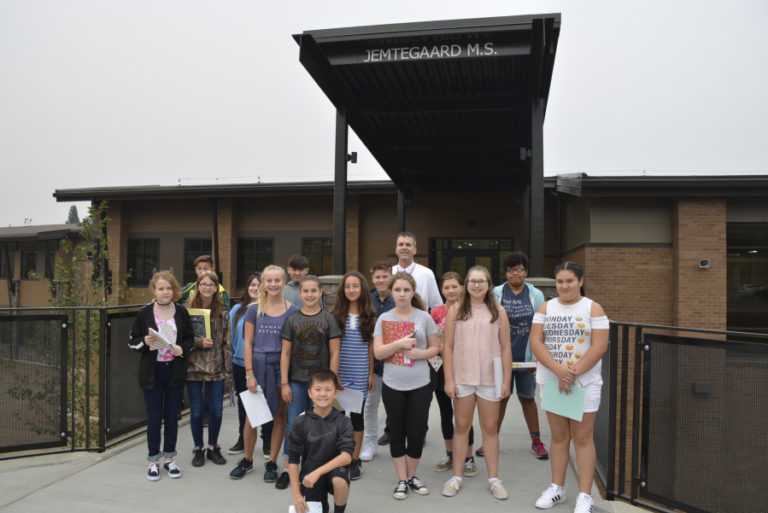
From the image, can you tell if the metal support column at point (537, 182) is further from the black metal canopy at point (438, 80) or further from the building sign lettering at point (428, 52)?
the building sign lettering at point (428, 52)

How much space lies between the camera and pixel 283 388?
4074 mm

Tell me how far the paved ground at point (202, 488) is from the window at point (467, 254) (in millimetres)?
10695

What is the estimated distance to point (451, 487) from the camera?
4.01 metres

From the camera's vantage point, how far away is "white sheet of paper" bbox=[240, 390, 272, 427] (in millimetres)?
4188

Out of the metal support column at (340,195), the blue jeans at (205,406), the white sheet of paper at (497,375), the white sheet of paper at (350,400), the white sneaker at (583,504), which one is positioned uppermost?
the metal support column at (340,195)

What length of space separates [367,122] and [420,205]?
644 cm

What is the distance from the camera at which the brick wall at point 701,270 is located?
11.9m

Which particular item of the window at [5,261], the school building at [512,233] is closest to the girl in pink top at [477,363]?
the school building at [512,233]

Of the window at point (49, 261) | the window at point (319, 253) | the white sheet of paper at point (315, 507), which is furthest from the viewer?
the window at point (49, 261)

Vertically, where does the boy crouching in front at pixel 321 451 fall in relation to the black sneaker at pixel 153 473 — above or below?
above

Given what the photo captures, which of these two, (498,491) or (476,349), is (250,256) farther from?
(498,491)

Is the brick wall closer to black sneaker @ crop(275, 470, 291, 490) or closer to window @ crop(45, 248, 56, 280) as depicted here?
black sneaker @ crop(275, 470, 291, 490)

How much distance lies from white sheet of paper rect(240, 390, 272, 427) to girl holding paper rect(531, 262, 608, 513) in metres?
2.11

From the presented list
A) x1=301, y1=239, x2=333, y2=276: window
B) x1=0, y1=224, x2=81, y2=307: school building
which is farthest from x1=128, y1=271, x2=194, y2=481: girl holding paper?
x1=0, y1=224, x2=81, y2=307: school building
